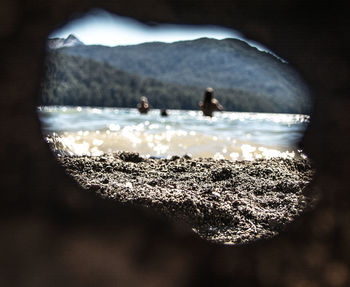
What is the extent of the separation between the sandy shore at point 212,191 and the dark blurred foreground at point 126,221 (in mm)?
409

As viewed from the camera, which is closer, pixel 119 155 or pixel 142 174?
pixel 142 174

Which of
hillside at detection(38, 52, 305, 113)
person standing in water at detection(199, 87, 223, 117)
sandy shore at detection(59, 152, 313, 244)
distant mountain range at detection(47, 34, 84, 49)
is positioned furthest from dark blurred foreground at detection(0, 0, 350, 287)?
hillside at detection(38, 52, 305, 113)

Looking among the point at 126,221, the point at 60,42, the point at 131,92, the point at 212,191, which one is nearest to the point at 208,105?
the point at 212,191

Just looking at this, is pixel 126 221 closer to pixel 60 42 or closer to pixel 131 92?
pixel 60 42

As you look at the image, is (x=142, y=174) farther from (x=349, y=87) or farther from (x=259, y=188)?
(x=349, y=87)

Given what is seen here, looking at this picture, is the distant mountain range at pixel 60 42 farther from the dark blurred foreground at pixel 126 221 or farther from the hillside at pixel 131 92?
the hillside at pixel 131 92

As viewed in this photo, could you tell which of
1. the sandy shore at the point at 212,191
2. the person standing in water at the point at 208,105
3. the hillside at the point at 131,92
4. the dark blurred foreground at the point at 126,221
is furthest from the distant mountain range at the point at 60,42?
the hillside at the point at 131,92

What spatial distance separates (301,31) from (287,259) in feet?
3.75

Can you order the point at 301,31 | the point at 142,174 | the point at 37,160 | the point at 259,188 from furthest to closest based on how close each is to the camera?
1. the point at 142,174
2. the point at 259,188
3. the point at 301,31
4. the point at 37,160

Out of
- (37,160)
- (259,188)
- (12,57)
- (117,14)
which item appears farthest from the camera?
(259,188)

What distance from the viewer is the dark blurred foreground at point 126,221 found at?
50.7 inches

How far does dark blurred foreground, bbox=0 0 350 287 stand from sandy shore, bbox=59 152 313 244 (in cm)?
41

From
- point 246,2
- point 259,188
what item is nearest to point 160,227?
point 246,2

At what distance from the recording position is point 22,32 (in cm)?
139
